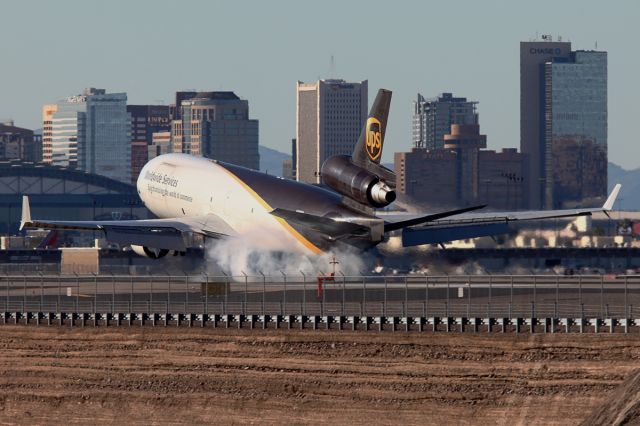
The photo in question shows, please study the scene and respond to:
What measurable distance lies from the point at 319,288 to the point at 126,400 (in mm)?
16630

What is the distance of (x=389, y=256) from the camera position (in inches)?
5507

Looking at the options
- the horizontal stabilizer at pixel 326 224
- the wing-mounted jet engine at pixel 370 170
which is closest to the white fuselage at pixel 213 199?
the horizontal stabilizer at pixel 326 224

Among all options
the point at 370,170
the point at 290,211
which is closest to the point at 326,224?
the point at 290,211

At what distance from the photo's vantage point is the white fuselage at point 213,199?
13700cm

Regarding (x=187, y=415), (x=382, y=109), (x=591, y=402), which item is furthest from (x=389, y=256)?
(x=591, y=402)

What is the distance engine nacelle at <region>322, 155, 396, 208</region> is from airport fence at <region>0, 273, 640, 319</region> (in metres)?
5.22

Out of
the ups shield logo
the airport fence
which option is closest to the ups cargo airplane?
the ups shield logo

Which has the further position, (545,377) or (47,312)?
(47,312)

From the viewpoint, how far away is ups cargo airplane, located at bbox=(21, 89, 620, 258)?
4759 inches

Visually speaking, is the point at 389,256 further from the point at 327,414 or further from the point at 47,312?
the point at 327,414

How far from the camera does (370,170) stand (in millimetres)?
120250

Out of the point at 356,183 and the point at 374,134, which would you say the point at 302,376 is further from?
the point at 374,134

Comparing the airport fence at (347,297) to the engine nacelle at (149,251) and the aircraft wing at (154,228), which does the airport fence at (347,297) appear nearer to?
the aircraft wing at (154,228)

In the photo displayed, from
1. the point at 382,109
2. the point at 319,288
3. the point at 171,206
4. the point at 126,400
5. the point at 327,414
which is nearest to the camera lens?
the point at 327,414
